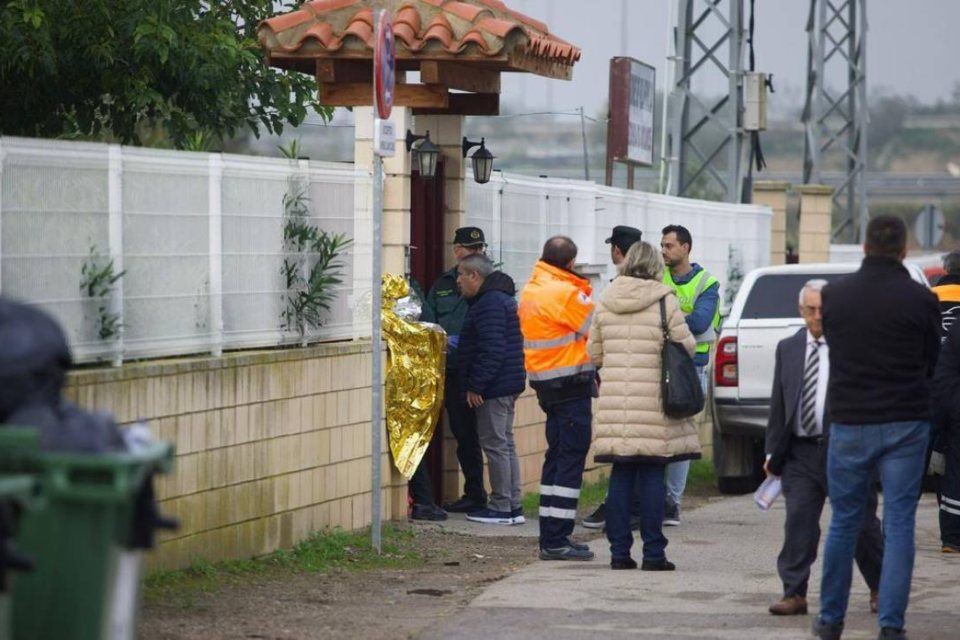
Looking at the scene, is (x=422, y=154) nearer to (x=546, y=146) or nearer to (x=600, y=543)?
(x=600, y=543)

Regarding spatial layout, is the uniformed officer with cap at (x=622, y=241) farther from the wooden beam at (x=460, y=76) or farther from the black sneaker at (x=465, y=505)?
the black sneaker at (x=465, y=505)

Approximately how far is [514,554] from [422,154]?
8.89ft

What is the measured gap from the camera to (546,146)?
4178 inches

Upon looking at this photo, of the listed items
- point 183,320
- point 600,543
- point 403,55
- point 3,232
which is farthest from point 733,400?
point 3,232

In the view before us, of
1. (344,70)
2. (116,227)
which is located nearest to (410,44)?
(344,70)

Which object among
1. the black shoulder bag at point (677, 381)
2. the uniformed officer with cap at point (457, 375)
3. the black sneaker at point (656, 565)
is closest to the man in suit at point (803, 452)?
the black shoulder bag at point (677, 381)

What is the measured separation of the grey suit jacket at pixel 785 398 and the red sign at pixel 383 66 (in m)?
2.87

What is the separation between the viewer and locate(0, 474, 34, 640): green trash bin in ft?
15.8

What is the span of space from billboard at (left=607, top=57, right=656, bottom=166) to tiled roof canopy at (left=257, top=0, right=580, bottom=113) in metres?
7.62

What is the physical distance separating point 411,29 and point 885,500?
5.22 metres

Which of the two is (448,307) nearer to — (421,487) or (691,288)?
(421,487)

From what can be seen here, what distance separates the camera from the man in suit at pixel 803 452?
8.66 m

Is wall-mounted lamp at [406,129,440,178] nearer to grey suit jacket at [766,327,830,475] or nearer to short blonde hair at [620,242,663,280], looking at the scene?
short blonde hair at [620,242,663,280]

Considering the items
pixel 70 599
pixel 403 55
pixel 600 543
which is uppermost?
pixel 403 55
